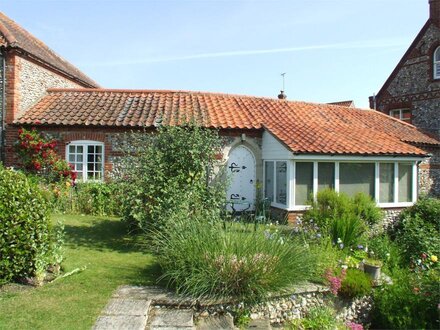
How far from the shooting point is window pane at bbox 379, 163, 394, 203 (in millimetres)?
14688

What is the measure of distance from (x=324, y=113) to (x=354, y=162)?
504 centimetres

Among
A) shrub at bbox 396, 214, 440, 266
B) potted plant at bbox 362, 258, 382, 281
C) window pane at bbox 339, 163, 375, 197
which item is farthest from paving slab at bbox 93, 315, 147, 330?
window pane at bbox 339, 163, 375, 197

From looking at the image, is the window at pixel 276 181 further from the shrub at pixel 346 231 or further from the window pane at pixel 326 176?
the shrub at pixel 346 231

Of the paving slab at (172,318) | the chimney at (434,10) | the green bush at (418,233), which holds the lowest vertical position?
the paving slab at (172,318)

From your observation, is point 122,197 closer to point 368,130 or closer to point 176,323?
point 176,323

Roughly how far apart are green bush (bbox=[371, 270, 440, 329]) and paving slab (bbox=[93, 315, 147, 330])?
4347mm

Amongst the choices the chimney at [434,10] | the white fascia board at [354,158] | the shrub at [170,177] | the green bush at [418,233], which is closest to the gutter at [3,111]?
the shrub at [170,177]

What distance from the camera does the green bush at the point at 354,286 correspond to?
7.25 m

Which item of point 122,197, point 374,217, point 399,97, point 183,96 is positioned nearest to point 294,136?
point 374,217

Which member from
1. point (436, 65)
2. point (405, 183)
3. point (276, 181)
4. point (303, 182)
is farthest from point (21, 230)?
point (436, 65)

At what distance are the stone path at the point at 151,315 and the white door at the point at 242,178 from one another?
9.26m

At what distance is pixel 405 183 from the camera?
15.2m

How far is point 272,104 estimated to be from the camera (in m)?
18.6

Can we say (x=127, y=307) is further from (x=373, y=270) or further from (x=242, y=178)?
(x=242, y=178)
